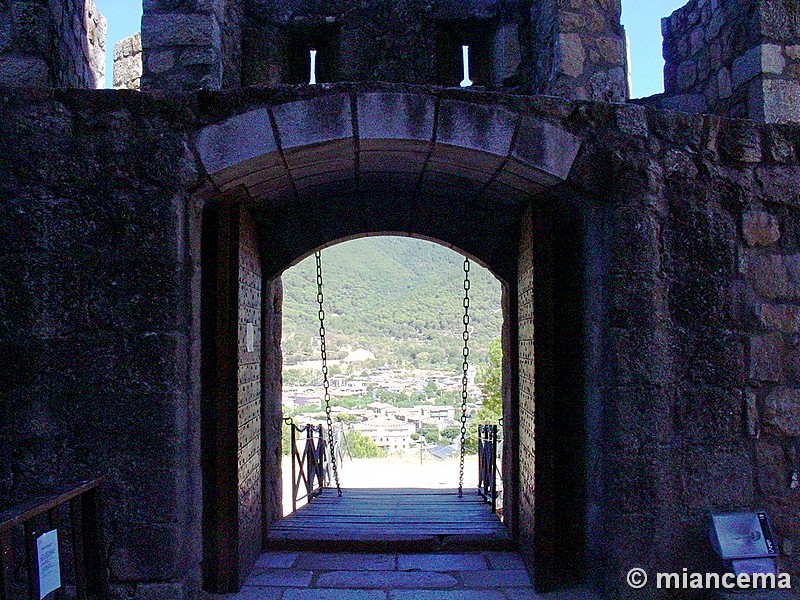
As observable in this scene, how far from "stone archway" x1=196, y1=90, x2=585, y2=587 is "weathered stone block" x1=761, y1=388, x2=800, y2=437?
0.95 metres

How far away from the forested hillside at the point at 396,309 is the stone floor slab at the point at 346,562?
42.0 meters

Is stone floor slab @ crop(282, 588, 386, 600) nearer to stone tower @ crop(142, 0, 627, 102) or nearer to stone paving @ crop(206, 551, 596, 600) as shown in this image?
stone paving @ crop(206, 551, 596, 600)

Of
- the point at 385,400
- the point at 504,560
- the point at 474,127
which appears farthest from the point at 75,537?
the point at 385,400

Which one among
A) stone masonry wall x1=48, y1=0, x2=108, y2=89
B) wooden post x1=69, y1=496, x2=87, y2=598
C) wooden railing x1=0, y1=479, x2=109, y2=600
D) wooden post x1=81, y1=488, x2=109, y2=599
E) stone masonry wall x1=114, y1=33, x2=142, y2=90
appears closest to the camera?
wooden railing x1=0, y1=479, x2=109, y2=600

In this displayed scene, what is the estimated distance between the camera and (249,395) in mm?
4406

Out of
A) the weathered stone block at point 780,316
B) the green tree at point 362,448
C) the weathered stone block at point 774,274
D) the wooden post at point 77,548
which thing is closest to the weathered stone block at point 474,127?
the weathered stone block at point 774,274

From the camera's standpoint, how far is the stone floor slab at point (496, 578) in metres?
4.03

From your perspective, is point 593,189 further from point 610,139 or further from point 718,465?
point 718,465

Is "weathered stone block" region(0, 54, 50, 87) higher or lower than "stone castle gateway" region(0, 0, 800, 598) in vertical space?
higher

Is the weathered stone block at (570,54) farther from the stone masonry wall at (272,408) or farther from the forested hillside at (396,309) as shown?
the forested hillside at (396,309)

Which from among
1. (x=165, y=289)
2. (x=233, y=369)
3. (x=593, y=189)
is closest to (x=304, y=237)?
(x=233, y=369)

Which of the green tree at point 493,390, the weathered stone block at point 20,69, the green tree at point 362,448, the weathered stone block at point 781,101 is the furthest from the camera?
the green tree at point 362,448

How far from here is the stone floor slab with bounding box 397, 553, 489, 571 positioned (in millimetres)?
4336

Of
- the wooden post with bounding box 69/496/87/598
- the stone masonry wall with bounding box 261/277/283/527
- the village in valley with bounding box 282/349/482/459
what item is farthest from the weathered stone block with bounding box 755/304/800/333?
the village in valley with bounding box 282/349/482/459
